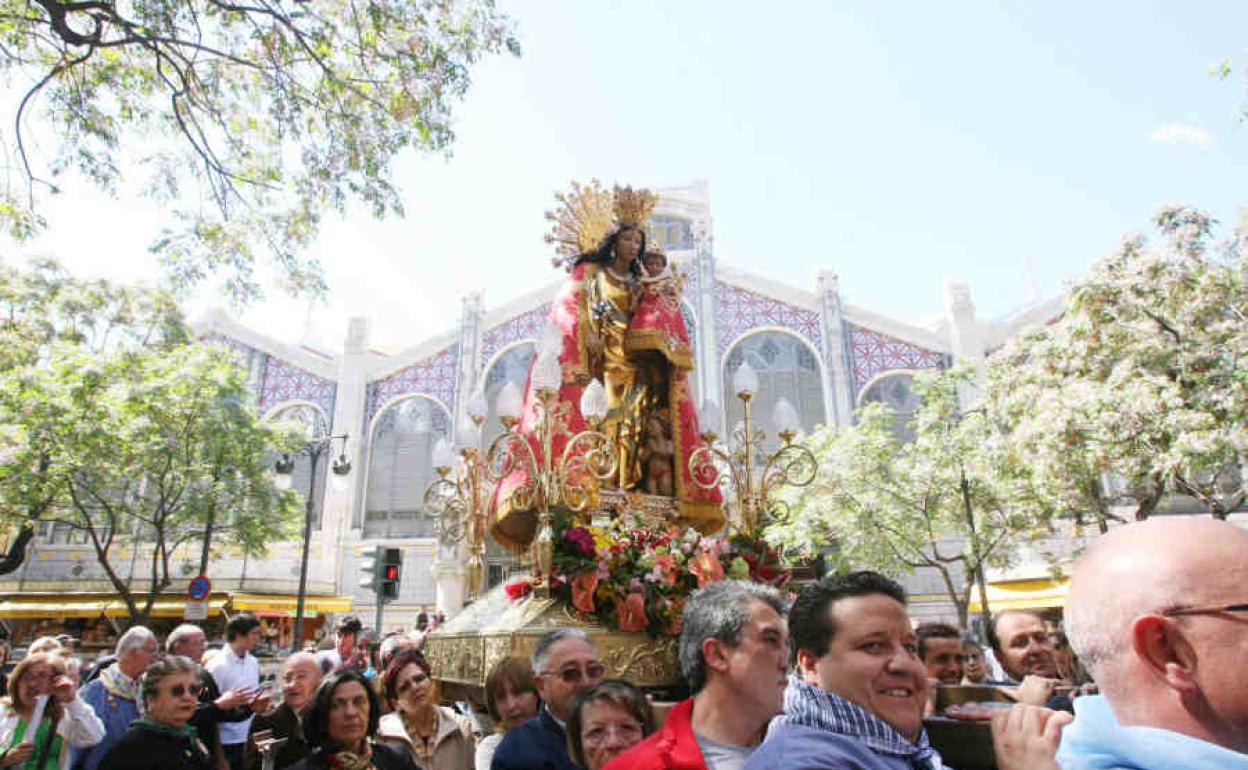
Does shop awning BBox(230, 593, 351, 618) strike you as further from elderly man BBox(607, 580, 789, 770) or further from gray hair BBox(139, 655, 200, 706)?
elderly man BBox(607, 580, 789, 770)

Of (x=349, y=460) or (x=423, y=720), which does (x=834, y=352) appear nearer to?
(x=349, y=460)

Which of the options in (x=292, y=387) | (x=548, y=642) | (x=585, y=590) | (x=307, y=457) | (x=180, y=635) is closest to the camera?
(x=548, y=642)

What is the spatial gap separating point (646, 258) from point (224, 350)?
15992 millimetres

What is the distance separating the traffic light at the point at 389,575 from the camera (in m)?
10.4

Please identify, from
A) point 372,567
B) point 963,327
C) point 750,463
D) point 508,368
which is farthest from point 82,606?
point 963,327

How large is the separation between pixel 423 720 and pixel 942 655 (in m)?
2.85

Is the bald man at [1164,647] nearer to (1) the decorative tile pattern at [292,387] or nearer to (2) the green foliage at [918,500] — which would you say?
(2) the green foliage at [918,500]

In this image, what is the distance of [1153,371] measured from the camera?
11.0 m

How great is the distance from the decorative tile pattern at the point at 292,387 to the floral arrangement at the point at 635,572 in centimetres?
2234

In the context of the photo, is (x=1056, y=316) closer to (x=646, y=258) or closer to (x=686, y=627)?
(x=646, y=258)

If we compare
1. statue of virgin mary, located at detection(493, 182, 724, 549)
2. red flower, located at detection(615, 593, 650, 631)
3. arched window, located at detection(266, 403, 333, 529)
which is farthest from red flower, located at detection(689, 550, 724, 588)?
arched window, located at detection(266, 403, 333, 529)

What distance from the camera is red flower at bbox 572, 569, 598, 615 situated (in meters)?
4.38

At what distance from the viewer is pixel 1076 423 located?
1148 centimetres

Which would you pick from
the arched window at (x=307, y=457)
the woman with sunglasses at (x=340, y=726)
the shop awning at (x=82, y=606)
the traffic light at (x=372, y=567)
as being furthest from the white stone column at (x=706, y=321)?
the woman with sunglasses at (x=340, y=726)
